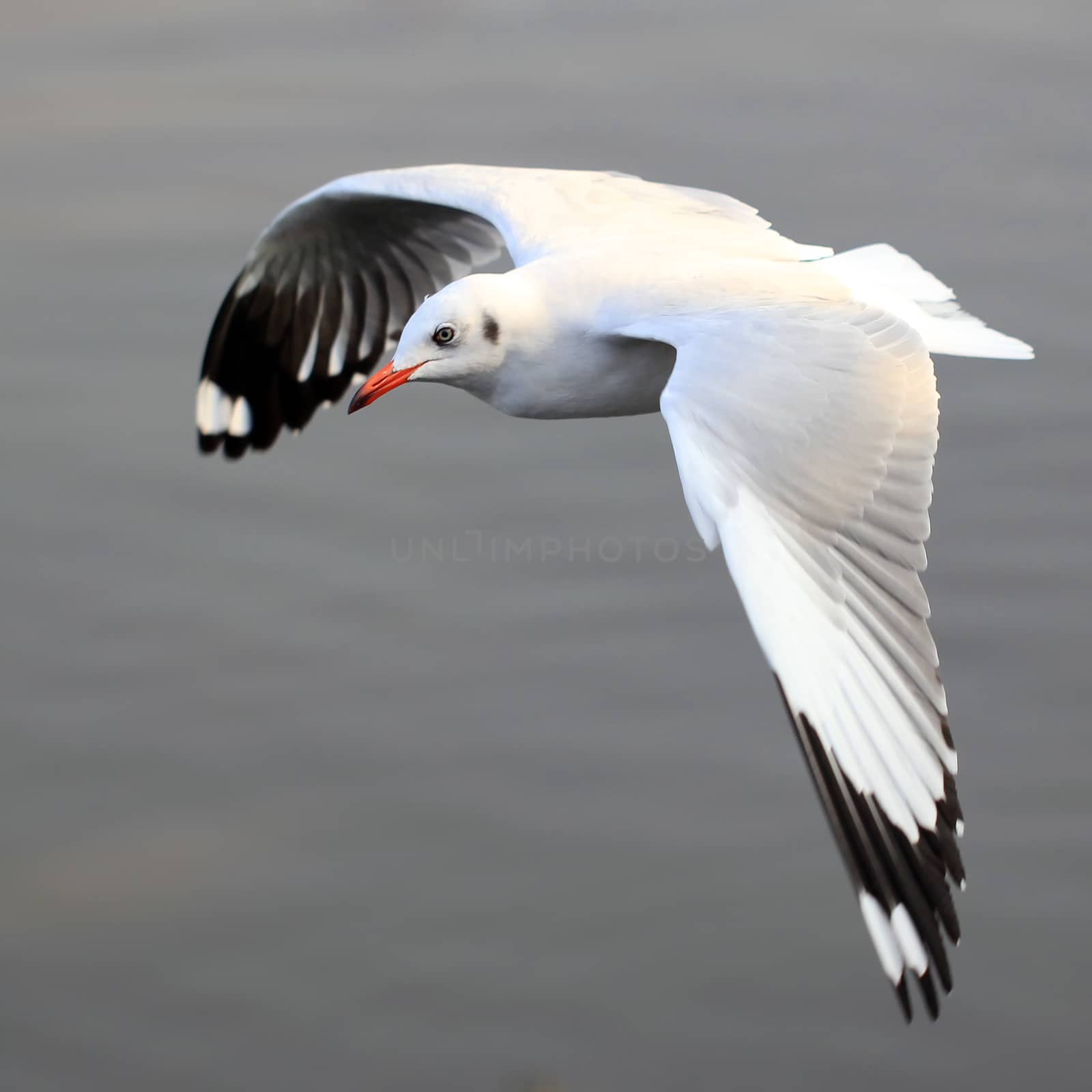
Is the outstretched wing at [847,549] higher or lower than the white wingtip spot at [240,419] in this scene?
higher

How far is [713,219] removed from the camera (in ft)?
13.9

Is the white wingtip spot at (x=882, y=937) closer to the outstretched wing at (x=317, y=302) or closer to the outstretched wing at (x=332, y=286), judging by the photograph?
the outstretched wing at (x=332, y=286)

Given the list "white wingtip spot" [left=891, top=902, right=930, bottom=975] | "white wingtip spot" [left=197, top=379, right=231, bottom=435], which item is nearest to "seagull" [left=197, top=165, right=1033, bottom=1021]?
"white wingtip spot" [left=891, top=902, right=930, bottom=975]

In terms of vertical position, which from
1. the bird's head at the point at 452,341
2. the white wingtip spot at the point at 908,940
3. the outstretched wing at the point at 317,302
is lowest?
the white wingtip spot at the point at 908,940

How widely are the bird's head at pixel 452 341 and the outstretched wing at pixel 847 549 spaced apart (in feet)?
1.21

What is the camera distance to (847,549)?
3.12 m

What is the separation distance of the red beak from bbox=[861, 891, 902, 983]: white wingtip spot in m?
1.38

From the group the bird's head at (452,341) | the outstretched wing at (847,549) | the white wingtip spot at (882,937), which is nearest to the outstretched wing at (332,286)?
the bird's head at (452,341)

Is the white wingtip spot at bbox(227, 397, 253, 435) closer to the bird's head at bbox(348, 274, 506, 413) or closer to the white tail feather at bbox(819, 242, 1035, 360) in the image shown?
the bird's head at bbox(348, 274, 506, 413)

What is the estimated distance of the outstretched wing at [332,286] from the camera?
4.61 metres

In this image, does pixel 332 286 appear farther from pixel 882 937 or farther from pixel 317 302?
pixel 882 937

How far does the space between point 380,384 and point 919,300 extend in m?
1.17

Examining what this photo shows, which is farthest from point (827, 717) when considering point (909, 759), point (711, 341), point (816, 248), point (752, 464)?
point (816, 248)

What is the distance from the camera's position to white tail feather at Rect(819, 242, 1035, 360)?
3.83 meters
